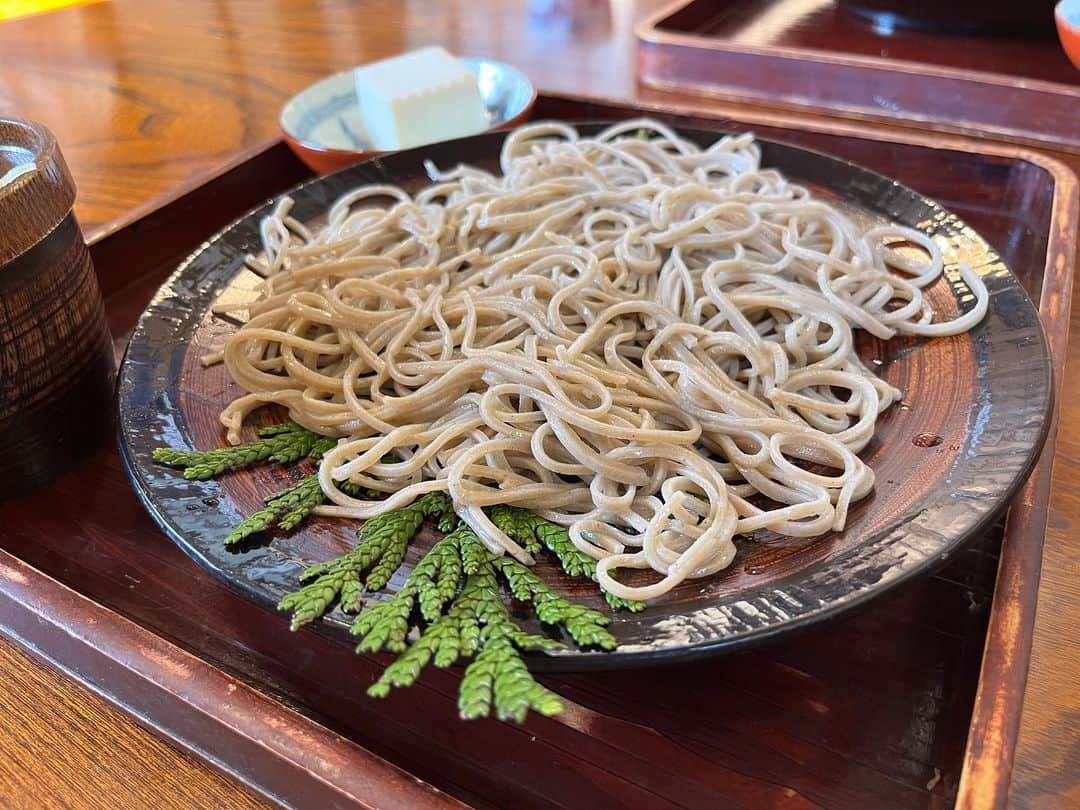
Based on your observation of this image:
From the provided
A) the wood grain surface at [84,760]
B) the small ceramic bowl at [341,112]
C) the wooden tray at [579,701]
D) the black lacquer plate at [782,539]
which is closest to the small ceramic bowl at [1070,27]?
the black lacquer plate at [782,539]

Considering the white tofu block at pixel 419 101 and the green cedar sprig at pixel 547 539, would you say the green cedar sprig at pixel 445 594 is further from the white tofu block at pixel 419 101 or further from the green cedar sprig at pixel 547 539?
the white tofu block at pixel 419 101

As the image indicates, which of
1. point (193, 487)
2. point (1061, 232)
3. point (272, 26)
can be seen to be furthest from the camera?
point (272, 26)

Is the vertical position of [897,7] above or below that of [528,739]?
above

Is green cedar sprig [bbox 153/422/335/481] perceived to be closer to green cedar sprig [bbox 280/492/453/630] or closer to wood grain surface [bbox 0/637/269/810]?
green cedar sprig [bbox 280/492/453/630]

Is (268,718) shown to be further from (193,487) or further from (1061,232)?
(1061,232)

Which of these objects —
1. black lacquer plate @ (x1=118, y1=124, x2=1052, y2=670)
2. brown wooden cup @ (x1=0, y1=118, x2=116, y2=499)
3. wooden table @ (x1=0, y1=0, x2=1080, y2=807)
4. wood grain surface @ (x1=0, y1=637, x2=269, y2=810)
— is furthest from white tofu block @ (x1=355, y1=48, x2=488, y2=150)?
wood grain surface @ (x1=0, y1=637, x2=269, y2=810)

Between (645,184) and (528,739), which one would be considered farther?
(645,184)

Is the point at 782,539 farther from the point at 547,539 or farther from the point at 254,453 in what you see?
the point at 254,453

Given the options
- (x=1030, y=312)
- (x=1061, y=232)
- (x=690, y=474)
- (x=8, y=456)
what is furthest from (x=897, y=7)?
(x=8, y=456)
